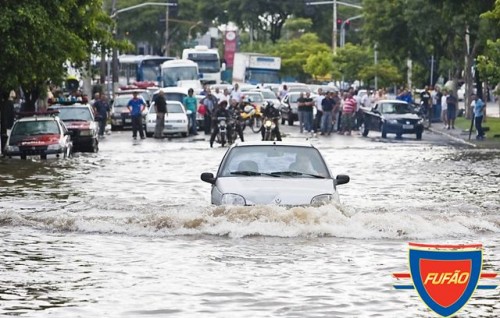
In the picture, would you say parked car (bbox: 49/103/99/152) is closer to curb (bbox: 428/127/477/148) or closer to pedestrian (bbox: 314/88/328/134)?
curb (bbox: 428/127/477/148)

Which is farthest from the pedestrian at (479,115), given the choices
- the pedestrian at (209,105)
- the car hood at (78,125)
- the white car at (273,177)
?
the white car at (273,177)

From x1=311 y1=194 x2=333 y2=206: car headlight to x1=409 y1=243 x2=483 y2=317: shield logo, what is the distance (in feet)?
34.5

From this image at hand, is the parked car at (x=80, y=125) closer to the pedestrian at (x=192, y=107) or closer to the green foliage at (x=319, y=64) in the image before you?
the pedestrian at (x=192, y=107)

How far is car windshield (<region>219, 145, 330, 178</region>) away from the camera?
20469 mm

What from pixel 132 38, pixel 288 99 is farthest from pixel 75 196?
pixel 132 38

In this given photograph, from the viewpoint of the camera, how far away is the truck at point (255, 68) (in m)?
100

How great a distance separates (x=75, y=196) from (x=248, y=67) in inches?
2933

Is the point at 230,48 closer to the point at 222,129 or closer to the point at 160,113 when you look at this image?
the point at 160,113

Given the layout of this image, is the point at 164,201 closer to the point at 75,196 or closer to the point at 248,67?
the point at 75,196

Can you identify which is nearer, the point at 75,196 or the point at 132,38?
the point at 75,196

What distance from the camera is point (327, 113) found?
5581 cm

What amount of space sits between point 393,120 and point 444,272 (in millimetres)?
45871

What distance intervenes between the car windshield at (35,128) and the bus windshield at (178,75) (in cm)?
4781

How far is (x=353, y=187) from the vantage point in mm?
29297
